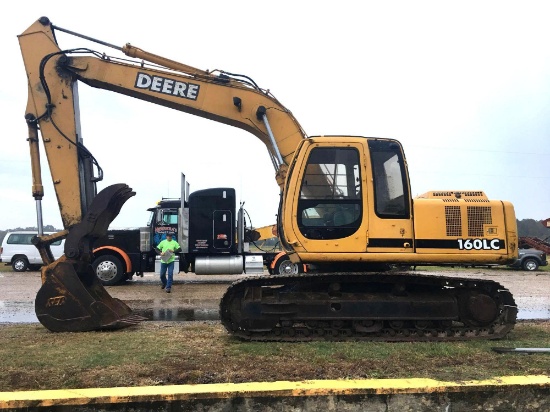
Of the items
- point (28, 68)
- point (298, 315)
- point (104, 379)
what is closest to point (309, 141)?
point (298, 315)

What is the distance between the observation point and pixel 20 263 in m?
20.7

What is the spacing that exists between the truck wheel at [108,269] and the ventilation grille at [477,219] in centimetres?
1147

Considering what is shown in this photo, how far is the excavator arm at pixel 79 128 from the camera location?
657 centimetres

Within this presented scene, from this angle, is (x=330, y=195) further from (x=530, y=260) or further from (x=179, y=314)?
(x=530, y=260)

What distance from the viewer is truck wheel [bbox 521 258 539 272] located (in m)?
21.9

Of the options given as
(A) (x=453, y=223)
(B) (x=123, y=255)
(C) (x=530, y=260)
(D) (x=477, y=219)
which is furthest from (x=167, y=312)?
(C) (x=530, y=260)

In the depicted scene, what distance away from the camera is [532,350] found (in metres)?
5.07

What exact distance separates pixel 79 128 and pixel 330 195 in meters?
4.76

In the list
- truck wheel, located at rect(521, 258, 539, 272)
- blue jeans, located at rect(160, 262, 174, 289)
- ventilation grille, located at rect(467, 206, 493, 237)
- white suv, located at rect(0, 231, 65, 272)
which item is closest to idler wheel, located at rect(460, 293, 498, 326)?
ventilation grille, located at rect(467, 206, 493, 237)

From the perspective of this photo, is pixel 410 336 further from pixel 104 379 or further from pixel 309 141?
pixel 104 379

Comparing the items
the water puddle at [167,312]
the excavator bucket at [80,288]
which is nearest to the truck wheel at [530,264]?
the water puddle at [167,312]

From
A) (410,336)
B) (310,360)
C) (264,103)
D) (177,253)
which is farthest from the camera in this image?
(177,253)

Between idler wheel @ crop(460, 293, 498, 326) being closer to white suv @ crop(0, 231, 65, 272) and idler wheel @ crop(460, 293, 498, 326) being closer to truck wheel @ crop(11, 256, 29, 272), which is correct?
white suv @ crop(0, 231, 65, 272)

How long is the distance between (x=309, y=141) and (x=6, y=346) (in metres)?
4.45
